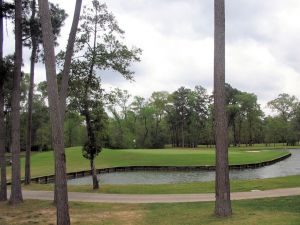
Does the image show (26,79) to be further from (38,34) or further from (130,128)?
(38,34)

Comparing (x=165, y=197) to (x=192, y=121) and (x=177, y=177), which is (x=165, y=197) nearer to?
(x=177, y=177)

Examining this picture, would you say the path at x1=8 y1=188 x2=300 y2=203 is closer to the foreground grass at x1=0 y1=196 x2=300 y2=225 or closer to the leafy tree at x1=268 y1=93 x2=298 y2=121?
the foreground grass at x1=0 y1=196 x2=300 y2=225

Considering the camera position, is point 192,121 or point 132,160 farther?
point 192,121

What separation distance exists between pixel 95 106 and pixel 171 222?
1176 centimetres

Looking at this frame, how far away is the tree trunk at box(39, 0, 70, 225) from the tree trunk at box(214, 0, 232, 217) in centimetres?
417

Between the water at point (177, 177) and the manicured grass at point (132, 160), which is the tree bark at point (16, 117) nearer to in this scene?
the water at point (177, 177)

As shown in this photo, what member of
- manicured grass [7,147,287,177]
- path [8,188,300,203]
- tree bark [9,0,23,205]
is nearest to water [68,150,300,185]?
manicured grass [7,147,287,177]

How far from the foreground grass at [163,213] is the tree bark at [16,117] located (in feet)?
3.01

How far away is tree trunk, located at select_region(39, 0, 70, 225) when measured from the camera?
1157 centimetres

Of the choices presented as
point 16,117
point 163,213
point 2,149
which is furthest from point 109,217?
point 2,149

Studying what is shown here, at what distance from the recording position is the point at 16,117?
17.5 m

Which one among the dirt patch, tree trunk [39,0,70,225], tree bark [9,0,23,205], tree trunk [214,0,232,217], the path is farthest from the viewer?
tree bark [9,0,23,205]

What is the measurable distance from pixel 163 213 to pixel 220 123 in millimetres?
3506

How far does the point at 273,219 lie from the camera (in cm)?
1125
